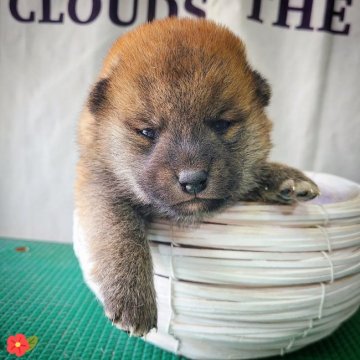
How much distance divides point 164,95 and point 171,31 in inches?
7.5

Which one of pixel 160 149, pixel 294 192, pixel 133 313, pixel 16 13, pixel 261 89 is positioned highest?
pixel 16 13

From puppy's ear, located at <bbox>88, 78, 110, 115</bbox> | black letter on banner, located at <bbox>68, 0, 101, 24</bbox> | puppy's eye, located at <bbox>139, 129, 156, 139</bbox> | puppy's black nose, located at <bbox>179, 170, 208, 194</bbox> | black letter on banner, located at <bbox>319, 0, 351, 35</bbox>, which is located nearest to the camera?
puppy's black nose, located at <bbox>179, 170, 208, 194</bbox>

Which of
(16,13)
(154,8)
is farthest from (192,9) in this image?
(16,13)

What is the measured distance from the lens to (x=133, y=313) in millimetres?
814

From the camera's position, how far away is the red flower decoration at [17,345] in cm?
100

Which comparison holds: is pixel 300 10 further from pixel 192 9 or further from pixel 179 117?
pixel 179 117

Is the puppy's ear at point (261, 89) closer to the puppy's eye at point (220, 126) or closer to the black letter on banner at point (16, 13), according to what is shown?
the puppy's eye at point (220, 126)

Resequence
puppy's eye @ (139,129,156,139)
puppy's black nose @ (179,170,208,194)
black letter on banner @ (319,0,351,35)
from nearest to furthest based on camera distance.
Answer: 1. puppy's black nose @ (179,170,208,194)
2. puppy's eye @ (139,129,156,139)
3. black letter on banner @ (319,0,351,35)

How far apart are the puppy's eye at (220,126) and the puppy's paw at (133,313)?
1.22 feet

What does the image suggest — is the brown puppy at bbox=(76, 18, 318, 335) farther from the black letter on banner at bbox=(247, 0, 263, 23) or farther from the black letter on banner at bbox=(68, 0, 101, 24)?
the black letter on banner at bbox=(68, 0, 101, 24)

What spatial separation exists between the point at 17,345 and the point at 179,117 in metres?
0.68

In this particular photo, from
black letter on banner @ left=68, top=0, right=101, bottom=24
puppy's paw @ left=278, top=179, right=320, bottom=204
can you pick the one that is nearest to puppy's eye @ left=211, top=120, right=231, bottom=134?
puppy's paw @ left=278, top=179, right=320, bottom=204

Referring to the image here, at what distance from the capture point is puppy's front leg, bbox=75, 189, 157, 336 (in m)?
0.82

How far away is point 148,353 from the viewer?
41.3 inches
